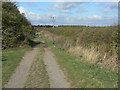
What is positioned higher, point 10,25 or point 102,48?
point 10,25

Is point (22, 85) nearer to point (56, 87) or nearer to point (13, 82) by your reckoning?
point (13, 82)

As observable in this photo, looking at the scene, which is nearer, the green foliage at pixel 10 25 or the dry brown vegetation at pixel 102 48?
the dry brown vegetation at pixel 102 48

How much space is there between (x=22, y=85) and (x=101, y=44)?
7.88 metres

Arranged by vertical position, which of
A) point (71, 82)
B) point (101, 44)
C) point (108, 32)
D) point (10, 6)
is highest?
point (10, 6)

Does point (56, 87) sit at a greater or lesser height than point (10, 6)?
lesser

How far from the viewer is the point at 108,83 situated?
6383 millimetres

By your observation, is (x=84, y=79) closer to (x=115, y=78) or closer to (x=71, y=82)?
(x=71, y=82)

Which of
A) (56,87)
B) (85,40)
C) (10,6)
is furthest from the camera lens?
(10,6)

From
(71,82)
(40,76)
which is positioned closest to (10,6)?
(40,76)

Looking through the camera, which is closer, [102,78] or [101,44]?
[102,78]

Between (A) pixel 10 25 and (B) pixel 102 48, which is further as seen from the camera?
(A) pixel 10 25

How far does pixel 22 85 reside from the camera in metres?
6.29

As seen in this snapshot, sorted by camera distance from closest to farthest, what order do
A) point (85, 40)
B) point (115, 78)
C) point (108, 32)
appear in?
point (115, 78)
point (108, 32)
point (85, 40)

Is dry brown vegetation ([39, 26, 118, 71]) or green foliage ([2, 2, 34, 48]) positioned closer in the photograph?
dry brown vegetation ([39, 26, 118, 71])
